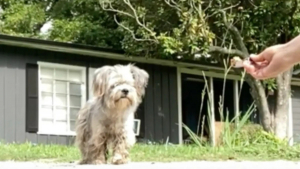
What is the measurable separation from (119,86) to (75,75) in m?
8.29

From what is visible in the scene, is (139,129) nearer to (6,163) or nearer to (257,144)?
(257,144)

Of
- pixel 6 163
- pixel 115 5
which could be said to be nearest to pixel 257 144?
pixel 6 163

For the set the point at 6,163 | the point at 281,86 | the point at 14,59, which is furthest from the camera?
the point at 281,86

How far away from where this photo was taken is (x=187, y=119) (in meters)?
20.8

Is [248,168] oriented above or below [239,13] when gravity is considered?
below

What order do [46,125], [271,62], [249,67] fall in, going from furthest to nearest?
[46,125] → [249,67] → [271,62]

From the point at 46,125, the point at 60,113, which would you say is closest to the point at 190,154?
the point at 46,125

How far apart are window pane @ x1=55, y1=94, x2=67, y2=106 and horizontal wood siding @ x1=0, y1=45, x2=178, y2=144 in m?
0.73

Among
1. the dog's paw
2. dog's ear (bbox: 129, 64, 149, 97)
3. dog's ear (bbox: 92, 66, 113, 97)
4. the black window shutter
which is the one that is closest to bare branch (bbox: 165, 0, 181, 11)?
the black window shutter

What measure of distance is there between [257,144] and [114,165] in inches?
167

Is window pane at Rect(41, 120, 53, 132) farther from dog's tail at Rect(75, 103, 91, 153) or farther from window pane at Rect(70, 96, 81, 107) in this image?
dog's tail at Rect(75, 103, 91, 153)

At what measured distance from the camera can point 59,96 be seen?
1553 centimetres

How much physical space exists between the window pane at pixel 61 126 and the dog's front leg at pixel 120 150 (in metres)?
7.78

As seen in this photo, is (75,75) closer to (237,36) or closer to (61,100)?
(61,100)
